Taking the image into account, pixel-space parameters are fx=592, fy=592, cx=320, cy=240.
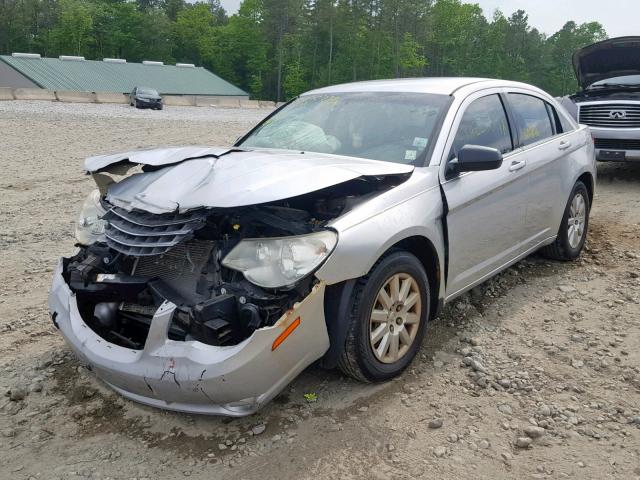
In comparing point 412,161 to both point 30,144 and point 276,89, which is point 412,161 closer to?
point 30,144

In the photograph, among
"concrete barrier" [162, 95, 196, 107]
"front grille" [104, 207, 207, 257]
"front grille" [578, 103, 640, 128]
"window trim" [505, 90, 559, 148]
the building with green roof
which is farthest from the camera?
the building with green roof

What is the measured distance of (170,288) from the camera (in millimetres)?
3031

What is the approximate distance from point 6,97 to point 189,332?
33043 mm

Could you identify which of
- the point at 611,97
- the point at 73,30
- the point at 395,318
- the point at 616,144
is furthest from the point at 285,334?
the point at 73,30

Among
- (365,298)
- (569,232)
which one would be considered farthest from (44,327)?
(569,232)

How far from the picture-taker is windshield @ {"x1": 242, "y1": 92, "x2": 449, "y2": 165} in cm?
389

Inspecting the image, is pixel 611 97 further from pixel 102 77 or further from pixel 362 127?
pixel 102 77

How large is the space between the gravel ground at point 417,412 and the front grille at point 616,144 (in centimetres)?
501

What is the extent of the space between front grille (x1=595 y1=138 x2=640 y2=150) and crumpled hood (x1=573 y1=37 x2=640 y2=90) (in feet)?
5.27

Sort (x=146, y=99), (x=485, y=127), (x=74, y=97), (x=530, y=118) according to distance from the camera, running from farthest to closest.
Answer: (x=74, y=97), (x=146, y=99), (x=530, y=118), (x=485, y=127)

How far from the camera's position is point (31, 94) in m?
32.6

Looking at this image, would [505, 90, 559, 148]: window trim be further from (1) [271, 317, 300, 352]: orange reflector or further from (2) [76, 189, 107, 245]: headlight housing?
(2) [76, 189, 107, 245]: headlight housing

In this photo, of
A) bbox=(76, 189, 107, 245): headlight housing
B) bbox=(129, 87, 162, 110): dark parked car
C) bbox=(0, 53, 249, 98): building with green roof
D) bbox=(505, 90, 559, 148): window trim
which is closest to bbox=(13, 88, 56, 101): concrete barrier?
bbox=(129, 87, 162, 110): dark parked car

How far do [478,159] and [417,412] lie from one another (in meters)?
1.55
